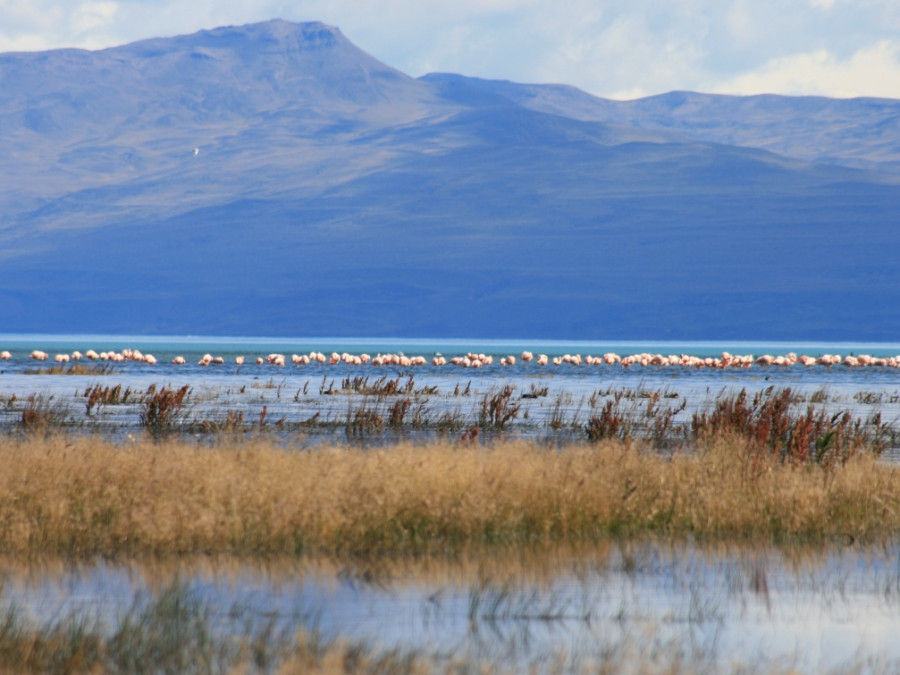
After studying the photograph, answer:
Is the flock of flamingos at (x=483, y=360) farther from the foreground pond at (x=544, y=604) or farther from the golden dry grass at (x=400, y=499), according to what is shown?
the foreground pond at (x=544, y=604)

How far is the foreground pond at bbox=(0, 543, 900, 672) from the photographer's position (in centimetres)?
1015

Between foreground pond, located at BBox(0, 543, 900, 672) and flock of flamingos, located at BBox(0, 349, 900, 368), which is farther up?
flock of flamingos, located at BBox(0, 349, 900, 368)

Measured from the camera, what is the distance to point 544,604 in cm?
1188

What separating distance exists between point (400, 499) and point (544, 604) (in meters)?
3.18

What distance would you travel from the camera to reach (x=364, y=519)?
14344 mm

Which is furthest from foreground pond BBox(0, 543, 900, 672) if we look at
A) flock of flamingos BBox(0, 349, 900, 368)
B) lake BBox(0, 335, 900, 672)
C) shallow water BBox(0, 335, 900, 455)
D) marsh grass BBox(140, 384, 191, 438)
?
flock of flamingos BBox(0, 349, 900, 368)

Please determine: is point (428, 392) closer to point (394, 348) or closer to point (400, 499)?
point (400, 499)

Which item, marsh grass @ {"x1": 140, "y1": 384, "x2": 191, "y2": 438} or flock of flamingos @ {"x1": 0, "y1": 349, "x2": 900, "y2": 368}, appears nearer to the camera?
marsh grass @ {"x1": 140, "y1": 384, "x2": 191, "y2": 438}

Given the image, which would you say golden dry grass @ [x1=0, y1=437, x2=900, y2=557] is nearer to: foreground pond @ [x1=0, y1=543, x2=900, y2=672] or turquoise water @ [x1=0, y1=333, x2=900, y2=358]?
foreground pond @ [x1=0, y1=543, x2=900, y2=672]

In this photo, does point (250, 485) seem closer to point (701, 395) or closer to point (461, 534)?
point (461, 534)

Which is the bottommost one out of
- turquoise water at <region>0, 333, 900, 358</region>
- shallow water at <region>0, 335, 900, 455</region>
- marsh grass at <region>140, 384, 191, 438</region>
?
turquoise water at <region>0, 333, 900, 358</region>

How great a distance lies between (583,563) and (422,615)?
9.57ft

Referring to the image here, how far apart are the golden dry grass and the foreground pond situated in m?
0.68

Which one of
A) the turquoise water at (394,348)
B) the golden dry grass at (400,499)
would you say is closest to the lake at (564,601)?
the golden dry grass at (400,499)
